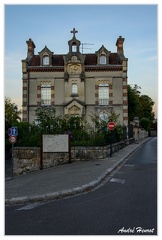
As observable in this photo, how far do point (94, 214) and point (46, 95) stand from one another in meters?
28.6

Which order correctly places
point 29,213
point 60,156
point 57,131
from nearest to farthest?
1. point 29,213
2. point 60,156
3. point 57,131

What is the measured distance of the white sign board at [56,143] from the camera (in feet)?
55.1

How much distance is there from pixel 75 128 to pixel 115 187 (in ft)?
34.1

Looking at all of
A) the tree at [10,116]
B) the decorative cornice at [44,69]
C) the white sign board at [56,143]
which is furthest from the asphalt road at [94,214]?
the decorative cornice at [44,69]

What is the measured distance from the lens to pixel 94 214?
20.8 ft

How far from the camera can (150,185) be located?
31.0ft

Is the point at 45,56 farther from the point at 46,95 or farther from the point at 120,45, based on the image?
the point at 120,45

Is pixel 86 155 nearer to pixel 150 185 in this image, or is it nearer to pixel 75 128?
pixel 75 128

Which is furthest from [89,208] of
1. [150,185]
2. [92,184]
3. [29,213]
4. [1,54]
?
[1,54]

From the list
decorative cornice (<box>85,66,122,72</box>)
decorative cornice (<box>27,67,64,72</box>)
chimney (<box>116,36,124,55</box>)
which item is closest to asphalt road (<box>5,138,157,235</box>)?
decorative cornice (<box>85,66,122,72</box>)
